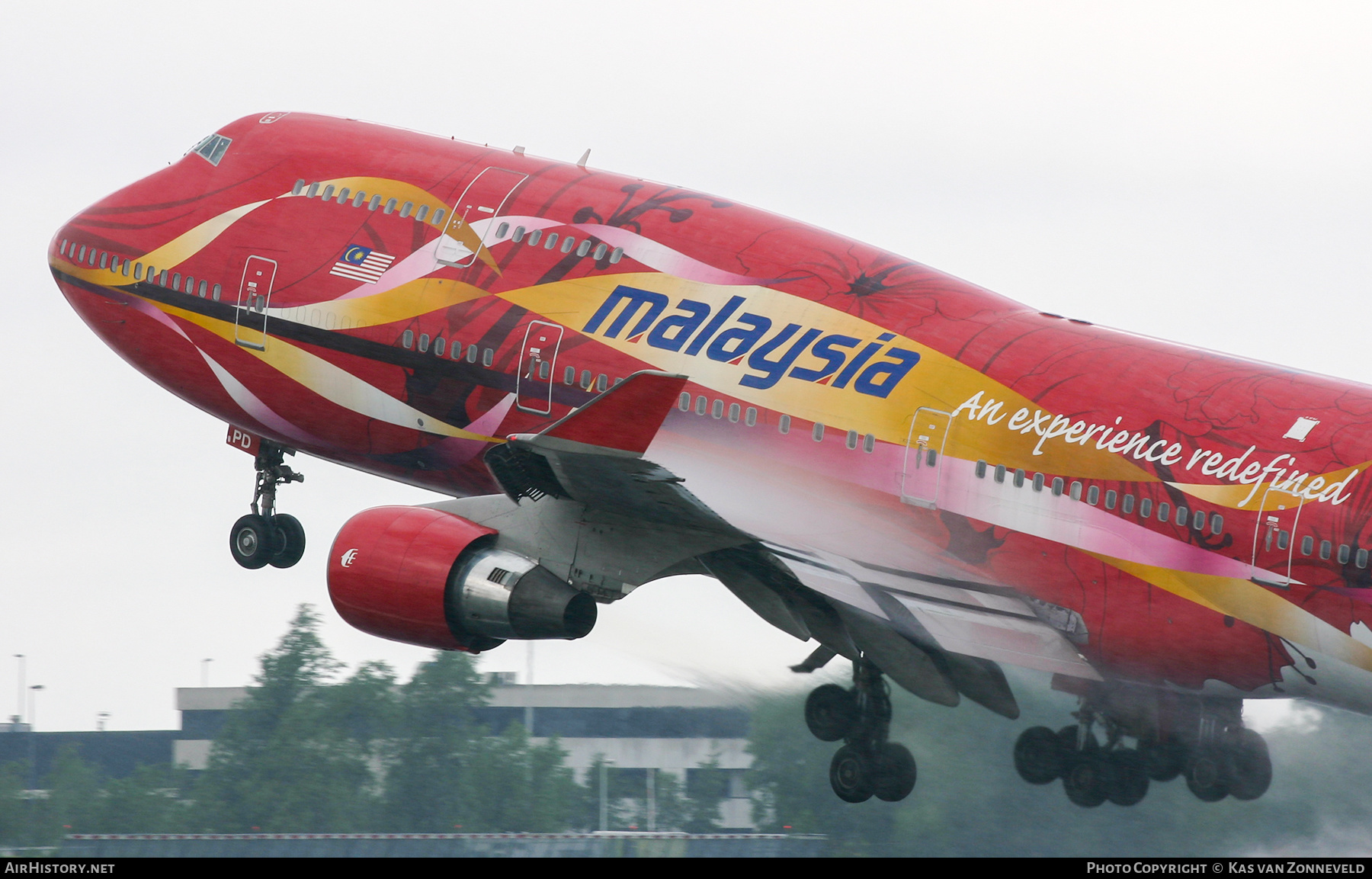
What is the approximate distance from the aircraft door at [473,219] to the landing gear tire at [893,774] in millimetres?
8439

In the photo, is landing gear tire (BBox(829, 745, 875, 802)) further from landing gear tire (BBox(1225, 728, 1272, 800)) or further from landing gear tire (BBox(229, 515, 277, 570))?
landing gear tire (BBox(229, 515, 277, 570))

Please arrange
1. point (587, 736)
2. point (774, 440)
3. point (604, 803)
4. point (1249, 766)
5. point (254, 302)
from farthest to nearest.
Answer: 1. point (587, 736)
2. point (604, 803)
3. point (254, 302)
4. point (1249, 766)
5. point (774, 440)

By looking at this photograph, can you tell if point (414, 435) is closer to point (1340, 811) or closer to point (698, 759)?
Answer: point (1340, 811)

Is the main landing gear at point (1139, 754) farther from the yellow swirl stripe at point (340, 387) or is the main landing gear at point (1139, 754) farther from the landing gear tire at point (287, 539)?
the landing gear tire at point (287, 539)

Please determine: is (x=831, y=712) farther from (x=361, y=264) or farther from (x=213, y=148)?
(x=213, y=148)

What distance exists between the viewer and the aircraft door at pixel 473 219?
21.4 meters

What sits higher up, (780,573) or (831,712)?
(780,573)

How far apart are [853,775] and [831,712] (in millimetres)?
868

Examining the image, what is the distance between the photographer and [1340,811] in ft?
78.2

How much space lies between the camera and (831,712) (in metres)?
22.0

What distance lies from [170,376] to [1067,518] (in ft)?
42.8

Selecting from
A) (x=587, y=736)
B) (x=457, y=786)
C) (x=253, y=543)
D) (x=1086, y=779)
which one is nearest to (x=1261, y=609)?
(x=1086, y=779)

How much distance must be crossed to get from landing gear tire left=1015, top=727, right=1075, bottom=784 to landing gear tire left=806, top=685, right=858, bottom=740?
88.9 inches

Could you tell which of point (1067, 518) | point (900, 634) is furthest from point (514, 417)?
point (1067, 518)
